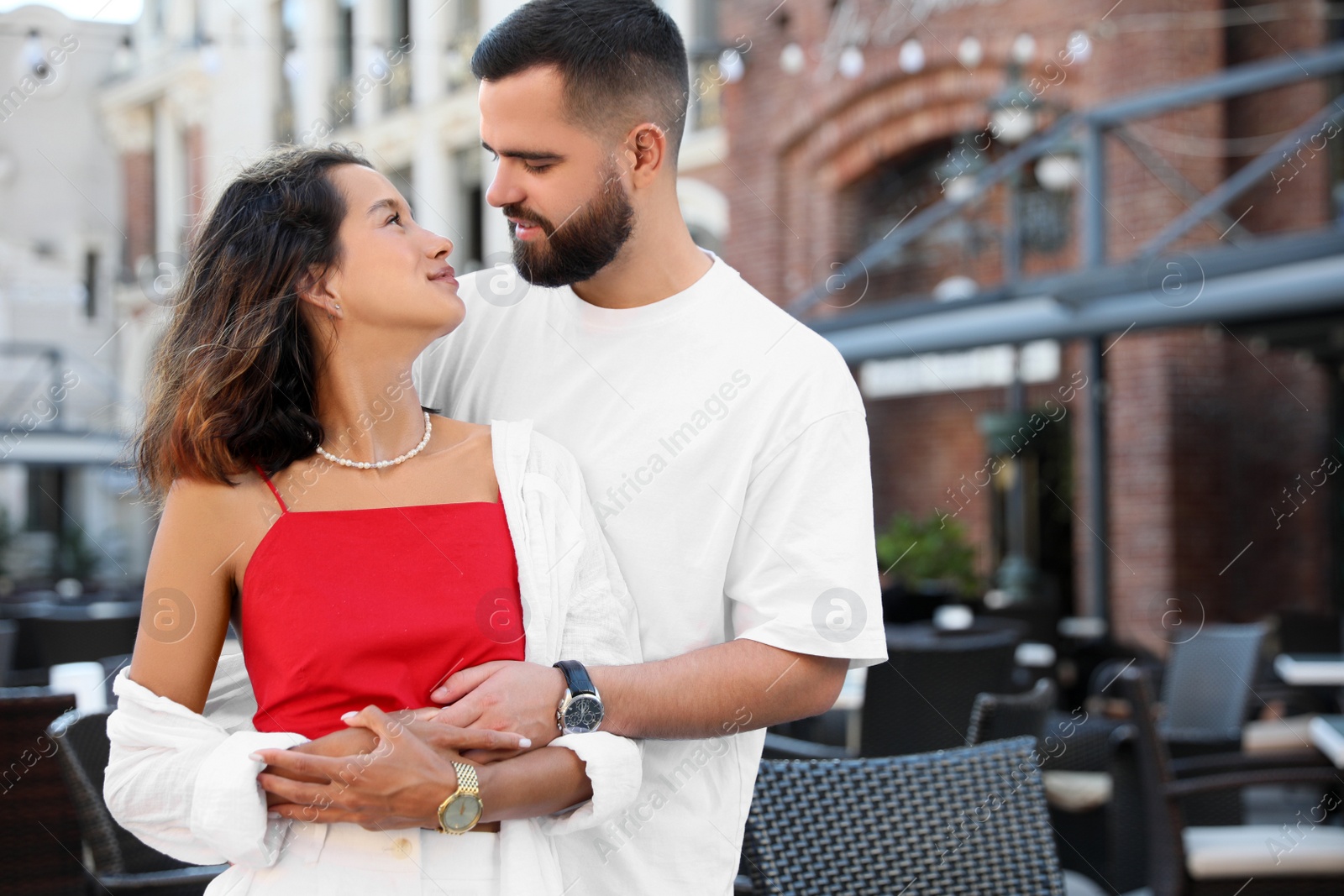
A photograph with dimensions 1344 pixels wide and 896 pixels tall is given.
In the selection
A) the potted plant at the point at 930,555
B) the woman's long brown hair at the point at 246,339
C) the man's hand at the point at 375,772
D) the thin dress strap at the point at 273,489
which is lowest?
the potted plant at the point at 930,555

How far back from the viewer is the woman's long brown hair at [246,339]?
144 cm

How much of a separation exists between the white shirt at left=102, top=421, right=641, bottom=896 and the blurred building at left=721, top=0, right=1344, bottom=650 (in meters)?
5.00

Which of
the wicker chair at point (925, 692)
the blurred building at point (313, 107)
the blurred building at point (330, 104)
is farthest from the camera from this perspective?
the blurred building at point (330, 104)

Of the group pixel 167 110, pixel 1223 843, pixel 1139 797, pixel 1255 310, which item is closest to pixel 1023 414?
pixel 1255 310

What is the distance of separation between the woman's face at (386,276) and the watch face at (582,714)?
1.45 feet

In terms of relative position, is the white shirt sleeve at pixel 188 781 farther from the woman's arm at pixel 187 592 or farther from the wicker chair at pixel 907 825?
the wicker chair at pixel 907 825

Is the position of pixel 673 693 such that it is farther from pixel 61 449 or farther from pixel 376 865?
pixel 61 449

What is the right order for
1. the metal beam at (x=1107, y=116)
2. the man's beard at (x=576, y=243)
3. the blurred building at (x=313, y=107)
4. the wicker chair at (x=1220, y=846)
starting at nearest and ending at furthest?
1. the man's beard at (x=576, y=243)
2. the wicker chair at (x=1220, y=846)
3. the metal beam at (x=1107, y=116)
4. the blurred building at (x=313, y=107)

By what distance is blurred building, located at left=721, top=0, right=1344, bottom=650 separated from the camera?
743 centimetres

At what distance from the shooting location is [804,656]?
1.48 meters

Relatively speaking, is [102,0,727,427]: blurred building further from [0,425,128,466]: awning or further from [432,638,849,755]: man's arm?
[432,638,849,755]: man's arm

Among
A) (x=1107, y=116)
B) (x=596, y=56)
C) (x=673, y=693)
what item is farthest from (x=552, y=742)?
(x=1107, y=116)

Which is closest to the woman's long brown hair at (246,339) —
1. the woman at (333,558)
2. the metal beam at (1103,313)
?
the woman at (333,558)

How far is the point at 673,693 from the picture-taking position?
1422 mm
